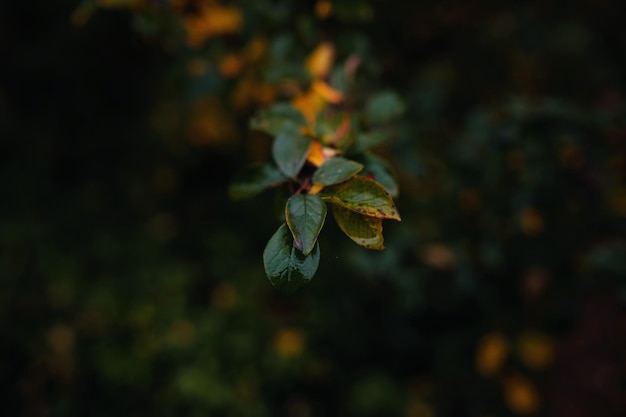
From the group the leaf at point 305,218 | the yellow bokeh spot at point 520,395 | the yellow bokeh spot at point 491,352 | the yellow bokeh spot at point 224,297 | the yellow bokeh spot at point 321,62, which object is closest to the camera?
the leaf at point 305,218

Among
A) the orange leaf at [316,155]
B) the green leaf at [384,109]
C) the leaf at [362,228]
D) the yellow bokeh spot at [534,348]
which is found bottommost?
the yellow bokeh spot at [534,348]

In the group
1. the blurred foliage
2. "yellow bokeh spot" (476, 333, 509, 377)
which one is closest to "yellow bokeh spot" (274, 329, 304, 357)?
the blurred foliage

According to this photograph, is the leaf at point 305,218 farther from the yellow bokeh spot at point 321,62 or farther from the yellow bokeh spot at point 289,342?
the yellow bokeh spot at point 289,342

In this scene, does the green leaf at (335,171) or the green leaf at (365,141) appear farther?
the green leaf at (365,141)

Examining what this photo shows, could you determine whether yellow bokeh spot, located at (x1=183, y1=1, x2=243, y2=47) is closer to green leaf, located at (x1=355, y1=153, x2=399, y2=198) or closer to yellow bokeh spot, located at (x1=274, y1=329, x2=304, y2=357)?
green leaf, located at (x1=355, y1=153, x2=399, y2=198)

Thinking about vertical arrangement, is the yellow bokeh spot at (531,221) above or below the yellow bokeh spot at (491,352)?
above

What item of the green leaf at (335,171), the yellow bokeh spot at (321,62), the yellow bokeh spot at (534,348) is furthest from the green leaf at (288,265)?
the yellow bokeh spot at (534,348)

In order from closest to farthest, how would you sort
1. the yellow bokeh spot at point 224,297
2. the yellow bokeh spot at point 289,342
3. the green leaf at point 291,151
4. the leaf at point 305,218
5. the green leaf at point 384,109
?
1. the leaf at point 305,218
2. the green leaf at point 291,151
3. the green leaf at point 384,109
4. the yellow bokeh spot at point 289,342
5. the yellow bokeh spot at point 224,297

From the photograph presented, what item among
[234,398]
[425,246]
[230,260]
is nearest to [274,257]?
[425,246]
